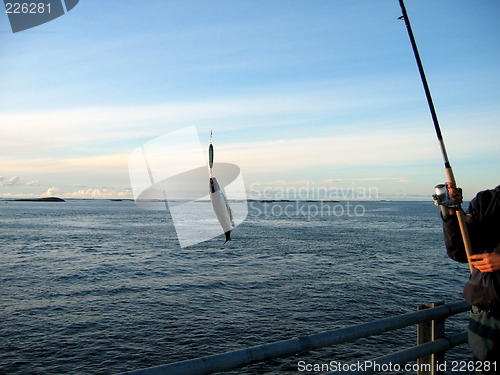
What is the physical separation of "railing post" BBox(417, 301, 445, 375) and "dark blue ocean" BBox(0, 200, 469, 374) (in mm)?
8659

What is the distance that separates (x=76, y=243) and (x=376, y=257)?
30437mm

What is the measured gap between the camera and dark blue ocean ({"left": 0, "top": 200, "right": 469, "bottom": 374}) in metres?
12.8

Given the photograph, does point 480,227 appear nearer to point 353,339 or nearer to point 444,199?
point 444,199

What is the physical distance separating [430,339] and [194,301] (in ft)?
52.6

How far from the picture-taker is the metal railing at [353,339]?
2191 mm

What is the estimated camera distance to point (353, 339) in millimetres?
2885

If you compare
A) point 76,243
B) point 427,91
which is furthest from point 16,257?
point 427,91

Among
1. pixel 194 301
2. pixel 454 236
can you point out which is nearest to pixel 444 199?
pixel 454 236

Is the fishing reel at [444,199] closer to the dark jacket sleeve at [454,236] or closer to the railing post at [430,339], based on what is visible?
the dark jacket sleeve at [454,236]

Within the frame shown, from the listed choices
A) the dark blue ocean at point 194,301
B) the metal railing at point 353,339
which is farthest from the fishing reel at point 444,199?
the dark blue ocean at point 194,301

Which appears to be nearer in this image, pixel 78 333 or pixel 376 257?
pixel 78 333

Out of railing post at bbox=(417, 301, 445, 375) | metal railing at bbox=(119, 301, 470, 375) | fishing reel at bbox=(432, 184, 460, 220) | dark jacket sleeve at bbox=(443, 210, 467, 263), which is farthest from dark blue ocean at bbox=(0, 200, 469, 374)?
fishing reel at bbox=(432, 184, 460, 220)

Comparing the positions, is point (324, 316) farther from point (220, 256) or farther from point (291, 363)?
point (220, 256)

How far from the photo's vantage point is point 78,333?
47.9ft
